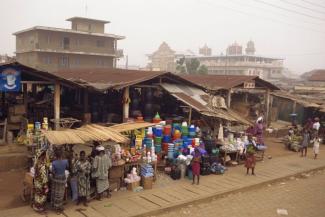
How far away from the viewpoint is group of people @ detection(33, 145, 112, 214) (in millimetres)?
8359

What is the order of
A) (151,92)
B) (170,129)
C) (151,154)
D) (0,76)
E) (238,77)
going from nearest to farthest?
1. (151,154)
2. (0,76)
3. (170,129)
4. (151,92)
5. (238,77)

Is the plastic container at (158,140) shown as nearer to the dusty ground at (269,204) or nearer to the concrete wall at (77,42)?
the dusty ground at (269,204)

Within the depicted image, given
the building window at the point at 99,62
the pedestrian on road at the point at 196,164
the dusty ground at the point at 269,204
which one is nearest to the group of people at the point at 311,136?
the dusty ground at the point at 269,204

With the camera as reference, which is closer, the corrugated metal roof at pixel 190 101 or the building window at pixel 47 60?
the corrugated metal roof at pixel 190 101

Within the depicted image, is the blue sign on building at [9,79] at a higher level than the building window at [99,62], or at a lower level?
lower

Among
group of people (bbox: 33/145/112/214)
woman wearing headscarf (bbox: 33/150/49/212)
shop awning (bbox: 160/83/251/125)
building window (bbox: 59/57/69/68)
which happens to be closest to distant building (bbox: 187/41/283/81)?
building window (bbox: 59/57/69/68)

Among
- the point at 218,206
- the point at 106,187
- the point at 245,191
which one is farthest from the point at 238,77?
the point at 106,187

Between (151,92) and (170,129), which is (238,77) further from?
(170,129)

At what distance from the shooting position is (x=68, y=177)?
9062 millimetres

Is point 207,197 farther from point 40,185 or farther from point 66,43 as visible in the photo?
point 66,43

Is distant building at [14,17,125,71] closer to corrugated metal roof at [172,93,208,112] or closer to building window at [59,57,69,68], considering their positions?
building window at [59,57,69,68]

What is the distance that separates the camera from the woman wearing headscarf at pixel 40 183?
27.3ft

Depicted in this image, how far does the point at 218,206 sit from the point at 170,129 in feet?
13.5

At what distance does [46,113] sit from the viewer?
50.4ft
